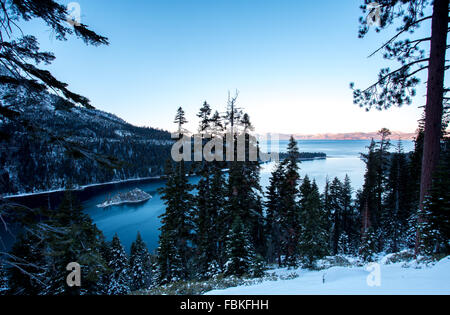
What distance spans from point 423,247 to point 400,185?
2734 centimetres

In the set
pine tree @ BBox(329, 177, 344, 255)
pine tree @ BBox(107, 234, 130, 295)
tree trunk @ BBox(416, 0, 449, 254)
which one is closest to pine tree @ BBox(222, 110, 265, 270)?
tree trunk @ BBox(416, 0, 449, 254)

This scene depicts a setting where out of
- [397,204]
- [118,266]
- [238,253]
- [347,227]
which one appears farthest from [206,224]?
[397,204]

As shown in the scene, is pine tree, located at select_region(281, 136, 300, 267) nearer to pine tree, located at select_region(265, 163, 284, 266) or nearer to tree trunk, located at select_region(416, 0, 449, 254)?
pine tree, located at select_region(265, 163, 284, 266)

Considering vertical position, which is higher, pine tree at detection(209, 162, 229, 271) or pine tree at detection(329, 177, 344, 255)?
pine tree at detection(209, 162, 229, 271)

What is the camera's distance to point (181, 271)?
60.5 feet

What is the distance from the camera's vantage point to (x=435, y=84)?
647cm

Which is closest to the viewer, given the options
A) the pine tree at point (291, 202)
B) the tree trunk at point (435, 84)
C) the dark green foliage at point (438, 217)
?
the tree trunk at point (435, 84)

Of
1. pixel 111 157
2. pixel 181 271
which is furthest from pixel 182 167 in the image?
pixel 111 157

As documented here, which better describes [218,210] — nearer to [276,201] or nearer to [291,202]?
[276,201]

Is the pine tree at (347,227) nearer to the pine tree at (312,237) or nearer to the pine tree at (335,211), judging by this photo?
the pine tree at (335,211)

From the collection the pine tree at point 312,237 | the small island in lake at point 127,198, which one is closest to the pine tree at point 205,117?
the pine tree at point 312,237

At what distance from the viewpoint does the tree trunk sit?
6.25 metres

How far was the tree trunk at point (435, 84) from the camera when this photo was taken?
6.25 metres
